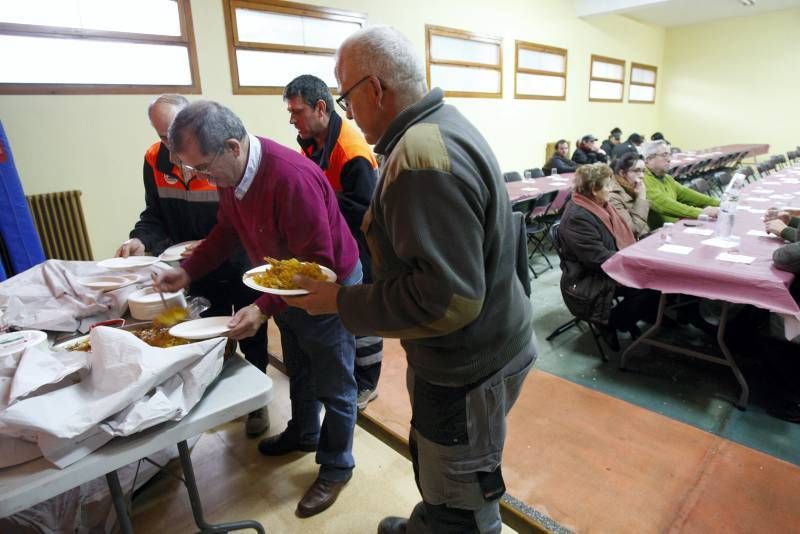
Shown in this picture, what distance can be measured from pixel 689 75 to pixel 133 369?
46.3 feet

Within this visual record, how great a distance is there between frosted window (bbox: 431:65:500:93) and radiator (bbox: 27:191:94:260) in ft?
13.9

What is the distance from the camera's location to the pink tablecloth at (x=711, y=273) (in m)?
2.01

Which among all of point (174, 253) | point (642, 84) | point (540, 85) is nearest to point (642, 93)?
point (642, 84)

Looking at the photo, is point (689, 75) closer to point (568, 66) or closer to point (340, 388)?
point (568, 66)

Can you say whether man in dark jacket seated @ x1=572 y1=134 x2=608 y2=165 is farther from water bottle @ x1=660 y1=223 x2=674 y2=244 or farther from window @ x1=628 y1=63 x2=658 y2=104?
window @ x1=628 y1=63 x2=658 y2=104

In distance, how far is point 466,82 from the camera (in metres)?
6.58

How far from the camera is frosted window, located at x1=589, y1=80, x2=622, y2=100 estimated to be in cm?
947

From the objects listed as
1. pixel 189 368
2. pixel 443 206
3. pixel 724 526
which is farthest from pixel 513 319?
pixel 724 526

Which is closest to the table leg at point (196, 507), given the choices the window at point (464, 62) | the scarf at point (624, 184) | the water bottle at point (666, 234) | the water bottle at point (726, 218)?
the water bottle at point (666, 234)

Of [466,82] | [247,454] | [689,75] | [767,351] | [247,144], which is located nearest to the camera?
[247,144]

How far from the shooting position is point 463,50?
255 inches

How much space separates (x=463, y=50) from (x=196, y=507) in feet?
21.4

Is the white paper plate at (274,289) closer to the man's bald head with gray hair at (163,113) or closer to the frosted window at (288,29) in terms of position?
the man's bald head with gray hair at (163,113)

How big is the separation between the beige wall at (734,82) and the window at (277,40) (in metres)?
10.3
